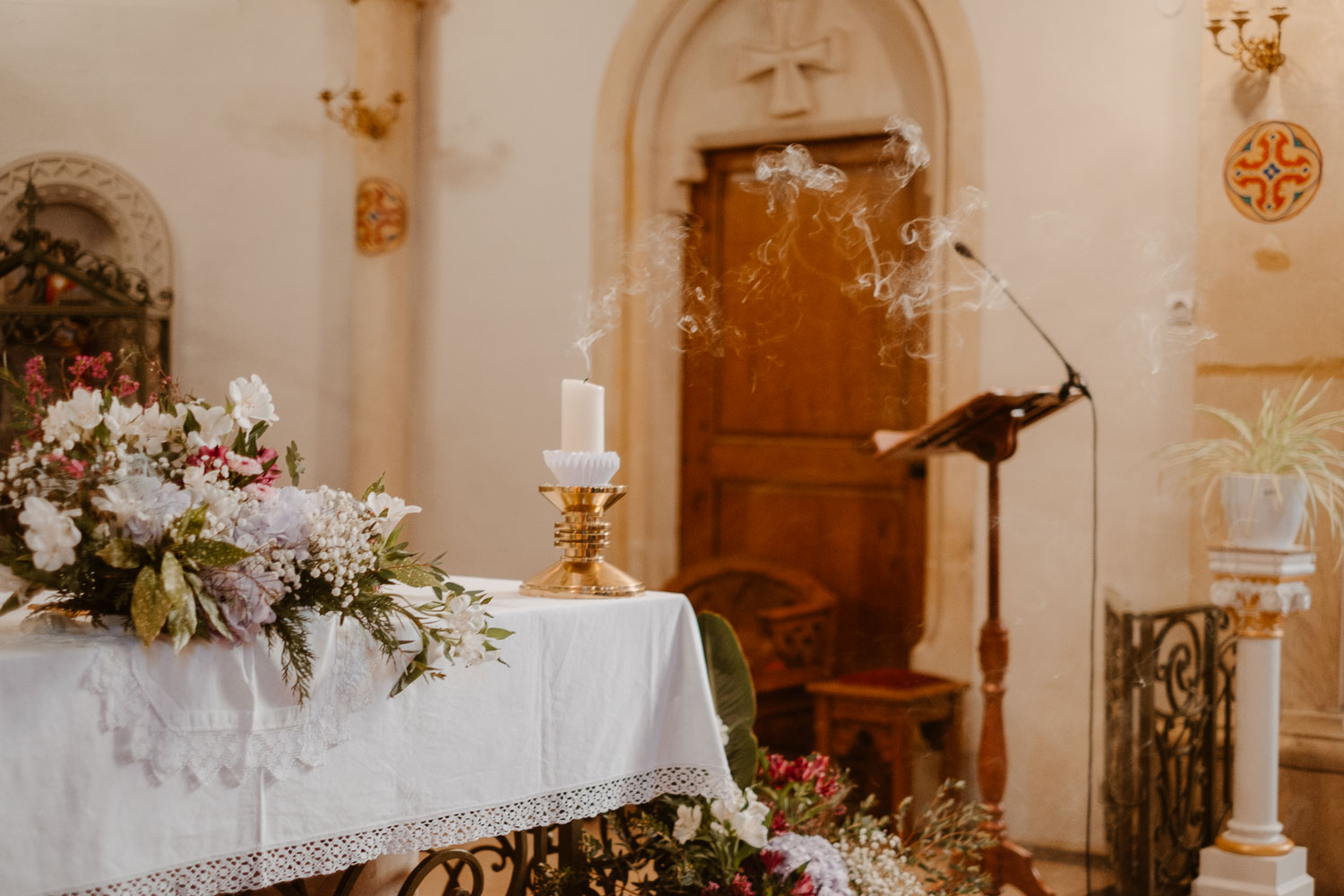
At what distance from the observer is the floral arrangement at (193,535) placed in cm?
153

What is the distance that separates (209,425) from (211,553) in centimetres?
20

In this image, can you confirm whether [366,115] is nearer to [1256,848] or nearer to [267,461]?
[267,461]

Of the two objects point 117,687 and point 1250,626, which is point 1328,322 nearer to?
point 1250,626

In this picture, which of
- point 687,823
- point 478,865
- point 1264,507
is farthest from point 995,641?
point 478,865

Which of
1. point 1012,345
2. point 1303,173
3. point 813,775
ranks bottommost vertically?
point 813,775

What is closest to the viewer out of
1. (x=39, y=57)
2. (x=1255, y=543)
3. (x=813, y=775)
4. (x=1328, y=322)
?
(x=813, y=775)

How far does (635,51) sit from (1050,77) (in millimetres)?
1633

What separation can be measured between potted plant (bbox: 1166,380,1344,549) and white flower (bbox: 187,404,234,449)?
2.80 m

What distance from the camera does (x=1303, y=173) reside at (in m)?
3.89

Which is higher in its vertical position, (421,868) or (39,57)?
(39,57)

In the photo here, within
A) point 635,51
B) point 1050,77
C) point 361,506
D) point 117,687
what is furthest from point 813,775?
point 635,51

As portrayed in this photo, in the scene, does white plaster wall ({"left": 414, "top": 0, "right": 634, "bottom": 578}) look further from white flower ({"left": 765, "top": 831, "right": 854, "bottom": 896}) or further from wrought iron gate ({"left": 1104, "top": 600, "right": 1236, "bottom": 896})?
white flower ({"left": 765, "top": 831, "right": 854, "bottom": 896})

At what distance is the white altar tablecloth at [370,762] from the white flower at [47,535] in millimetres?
99

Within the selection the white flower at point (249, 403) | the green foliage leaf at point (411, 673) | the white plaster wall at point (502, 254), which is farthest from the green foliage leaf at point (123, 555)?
the white plaster wall at point (502, 254)
